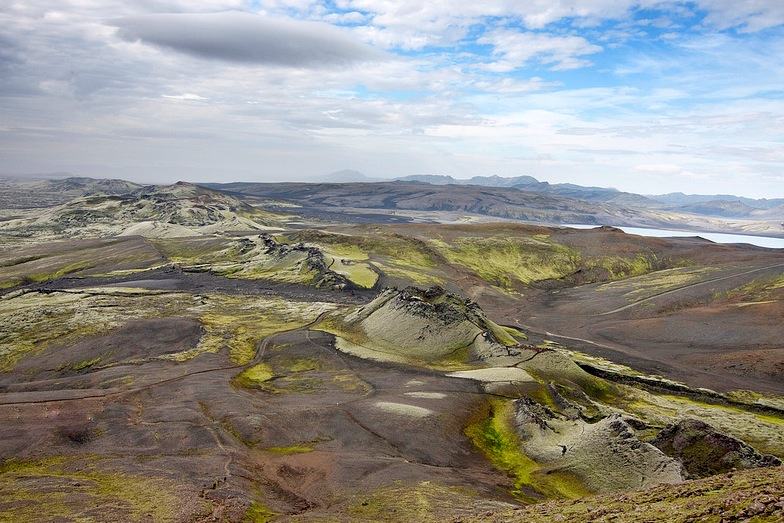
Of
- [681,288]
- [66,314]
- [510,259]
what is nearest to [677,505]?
[66,314]

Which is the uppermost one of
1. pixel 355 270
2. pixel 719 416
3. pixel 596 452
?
pixel 355 270

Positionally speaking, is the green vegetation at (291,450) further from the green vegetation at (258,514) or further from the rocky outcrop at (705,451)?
the rocky outcrop at (705,451)

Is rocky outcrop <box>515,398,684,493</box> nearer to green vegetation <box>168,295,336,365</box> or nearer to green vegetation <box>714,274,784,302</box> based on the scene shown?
green vegetation <box>168,295,336,365</box>

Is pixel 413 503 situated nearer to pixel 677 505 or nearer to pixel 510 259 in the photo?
pixel 677 505

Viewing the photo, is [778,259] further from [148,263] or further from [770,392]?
[148,263]

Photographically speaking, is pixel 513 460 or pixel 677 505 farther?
pixel 513 460

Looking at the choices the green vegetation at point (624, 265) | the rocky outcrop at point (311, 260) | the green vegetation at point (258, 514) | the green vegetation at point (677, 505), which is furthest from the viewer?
the green vegetation at point (624, 265)

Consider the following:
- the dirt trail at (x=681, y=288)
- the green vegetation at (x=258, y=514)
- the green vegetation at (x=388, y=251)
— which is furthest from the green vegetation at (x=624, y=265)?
the green vegetation at (x=258, y=514)

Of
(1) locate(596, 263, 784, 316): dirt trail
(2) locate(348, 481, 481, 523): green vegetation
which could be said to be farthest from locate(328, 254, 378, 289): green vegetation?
(2) locate(348, 481, 481, 523): green vegetation
